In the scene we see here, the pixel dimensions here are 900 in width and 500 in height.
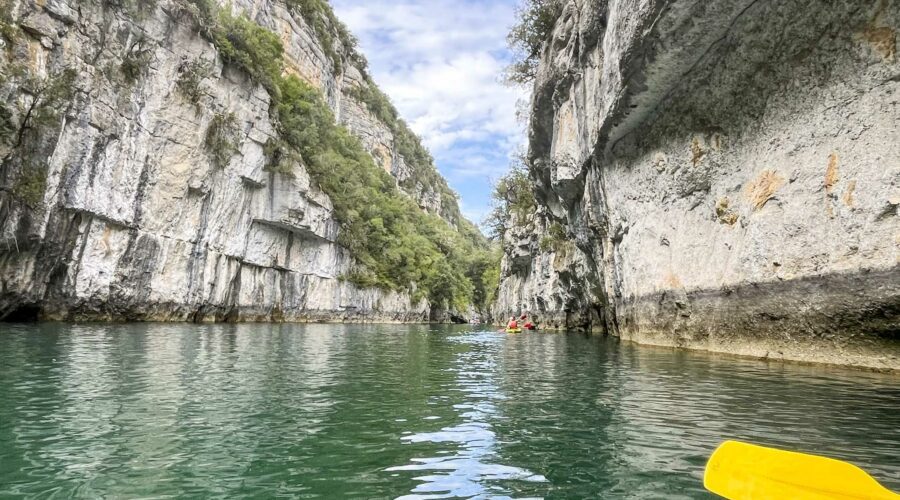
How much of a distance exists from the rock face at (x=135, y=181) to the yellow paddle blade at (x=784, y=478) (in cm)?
2467

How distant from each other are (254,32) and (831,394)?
39129 mm

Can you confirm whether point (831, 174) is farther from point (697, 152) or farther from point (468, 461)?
point (468, 461)

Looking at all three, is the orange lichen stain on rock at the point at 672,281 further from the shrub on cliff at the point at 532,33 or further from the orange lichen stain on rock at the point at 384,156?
the orange lichen stain on rock at the point at 384,156

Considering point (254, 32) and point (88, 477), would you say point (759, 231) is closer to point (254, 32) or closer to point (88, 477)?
point (88, 477)

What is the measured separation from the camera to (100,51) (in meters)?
23.7

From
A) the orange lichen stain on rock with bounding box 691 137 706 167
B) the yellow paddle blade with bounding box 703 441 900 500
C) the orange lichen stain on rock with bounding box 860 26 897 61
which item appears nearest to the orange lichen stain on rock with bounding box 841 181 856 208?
the orange lichen stain on rock with bounding box 860 26 897 61

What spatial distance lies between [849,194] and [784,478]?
288 inches

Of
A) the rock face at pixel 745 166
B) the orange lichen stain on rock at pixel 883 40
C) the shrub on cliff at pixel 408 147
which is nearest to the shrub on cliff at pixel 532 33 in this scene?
the rock face at pixel 745 166

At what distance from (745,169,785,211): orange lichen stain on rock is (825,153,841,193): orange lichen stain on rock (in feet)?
3.78

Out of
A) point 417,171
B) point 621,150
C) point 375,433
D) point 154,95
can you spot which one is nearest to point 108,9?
point 154,95

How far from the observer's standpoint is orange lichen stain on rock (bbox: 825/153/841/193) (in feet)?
29.2

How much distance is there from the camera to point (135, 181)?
25266 mm

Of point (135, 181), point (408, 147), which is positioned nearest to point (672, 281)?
point (135, 181)

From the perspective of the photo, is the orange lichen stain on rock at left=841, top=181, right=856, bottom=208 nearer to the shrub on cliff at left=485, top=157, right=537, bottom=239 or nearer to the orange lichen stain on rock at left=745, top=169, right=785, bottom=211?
the orange lichen stain on rock at left=745, top=169, right=785, bottom=211
